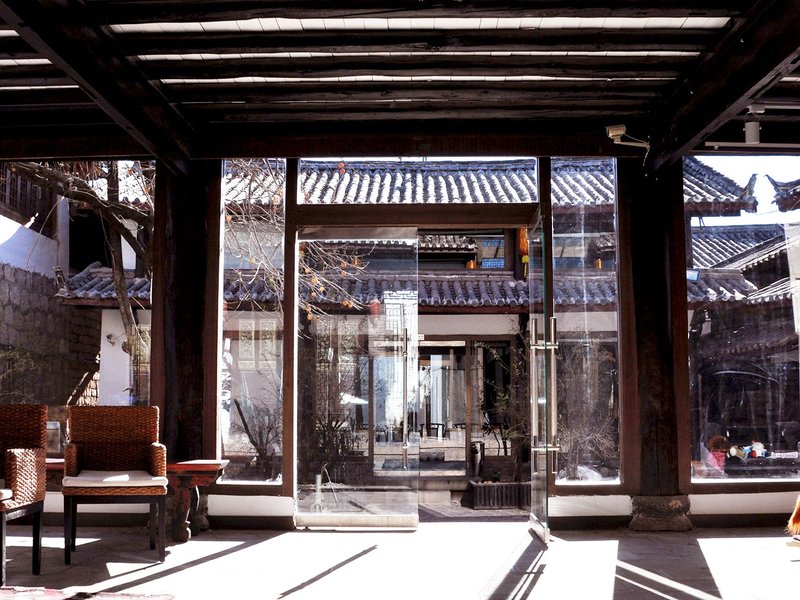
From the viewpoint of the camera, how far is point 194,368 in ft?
19.4

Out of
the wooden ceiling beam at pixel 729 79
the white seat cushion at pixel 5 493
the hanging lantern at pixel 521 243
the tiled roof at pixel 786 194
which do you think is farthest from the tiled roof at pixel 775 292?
the white seat cushion at pixel 5 493

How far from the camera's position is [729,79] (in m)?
4.57

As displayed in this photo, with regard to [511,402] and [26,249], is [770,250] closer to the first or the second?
[511,402]

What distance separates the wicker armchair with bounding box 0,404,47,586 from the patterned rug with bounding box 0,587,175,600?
0.64 feet

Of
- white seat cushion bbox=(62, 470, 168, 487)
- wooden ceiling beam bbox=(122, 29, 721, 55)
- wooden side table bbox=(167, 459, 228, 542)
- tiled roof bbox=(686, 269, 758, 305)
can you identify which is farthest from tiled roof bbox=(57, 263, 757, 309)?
wooden ceiling beam bbox=(122, 29, 721, 55)

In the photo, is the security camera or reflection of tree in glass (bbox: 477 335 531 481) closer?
the security camera

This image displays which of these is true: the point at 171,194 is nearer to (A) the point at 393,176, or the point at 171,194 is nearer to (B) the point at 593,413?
(A) the point at 393,176

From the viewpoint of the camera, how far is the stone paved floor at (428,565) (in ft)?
13.4

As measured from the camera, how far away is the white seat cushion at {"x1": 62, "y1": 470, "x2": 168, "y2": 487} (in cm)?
462

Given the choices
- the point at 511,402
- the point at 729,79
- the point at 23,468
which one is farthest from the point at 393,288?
the point at 511,402

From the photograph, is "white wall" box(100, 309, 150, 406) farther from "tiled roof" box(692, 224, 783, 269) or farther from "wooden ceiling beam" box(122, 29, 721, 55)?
"tiled roof" box(692, 224, 783, 269)

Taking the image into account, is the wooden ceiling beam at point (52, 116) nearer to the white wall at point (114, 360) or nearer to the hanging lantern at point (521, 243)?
the white wall at point (114, 360)

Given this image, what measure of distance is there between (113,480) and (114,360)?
1704 mm

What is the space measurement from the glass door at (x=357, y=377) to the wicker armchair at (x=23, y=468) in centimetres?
190
